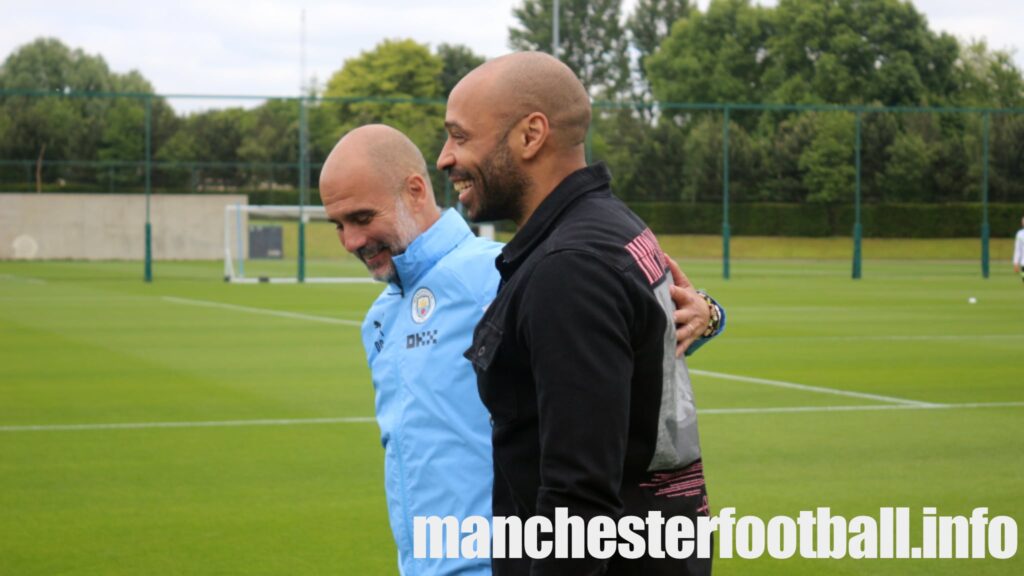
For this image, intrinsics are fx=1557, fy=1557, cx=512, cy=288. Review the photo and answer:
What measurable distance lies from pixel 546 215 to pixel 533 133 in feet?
0.59

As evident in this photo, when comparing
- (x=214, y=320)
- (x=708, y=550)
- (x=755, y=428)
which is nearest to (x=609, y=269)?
(x=708, y=550)

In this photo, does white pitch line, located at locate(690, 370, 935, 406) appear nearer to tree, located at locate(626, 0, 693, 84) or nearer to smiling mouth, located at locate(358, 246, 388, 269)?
smiling mouth, located at locate(358, 246, 388, 269)

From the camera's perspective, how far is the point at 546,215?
287cm

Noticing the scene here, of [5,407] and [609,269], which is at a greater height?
[609,269]

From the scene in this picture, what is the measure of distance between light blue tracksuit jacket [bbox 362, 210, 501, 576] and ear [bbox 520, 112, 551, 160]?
871 mm

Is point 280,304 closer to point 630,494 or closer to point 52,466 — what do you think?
point 52,466

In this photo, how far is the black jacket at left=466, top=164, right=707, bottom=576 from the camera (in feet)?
8.50

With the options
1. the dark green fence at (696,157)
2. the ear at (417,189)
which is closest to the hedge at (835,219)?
the dark green fence at (696,157)

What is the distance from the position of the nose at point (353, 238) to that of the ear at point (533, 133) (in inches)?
43.0

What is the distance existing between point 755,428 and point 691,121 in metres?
41.1

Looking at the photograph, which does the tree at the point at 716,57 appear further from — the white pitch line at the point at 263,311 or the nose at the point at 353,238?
the nose at the point at 353,238

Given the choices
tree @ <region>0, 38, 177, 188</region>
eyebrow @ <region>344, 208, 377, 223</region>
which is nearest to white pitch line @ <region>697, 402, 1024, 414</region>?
eyebrow @ <region>344, 208, 377, 223</region>

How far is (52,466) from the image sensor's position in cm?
1025

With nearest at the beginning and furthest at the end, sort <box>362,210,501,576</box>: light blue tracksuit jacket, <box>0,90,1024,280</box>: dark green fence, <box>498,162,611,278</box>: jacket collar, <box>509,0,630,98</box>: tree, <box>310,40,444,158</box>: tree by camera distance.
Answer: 1. <box>498,162,611,278</box>: jacket collar
2. <box>362,210,501,576</box>: light blue tracksuit jacket
3. <box>0,90,1024,280</box>: dark green fence
4. <box>310,40,444,158</box>: tree
5. <box>509,0,630,98</box>: tree
